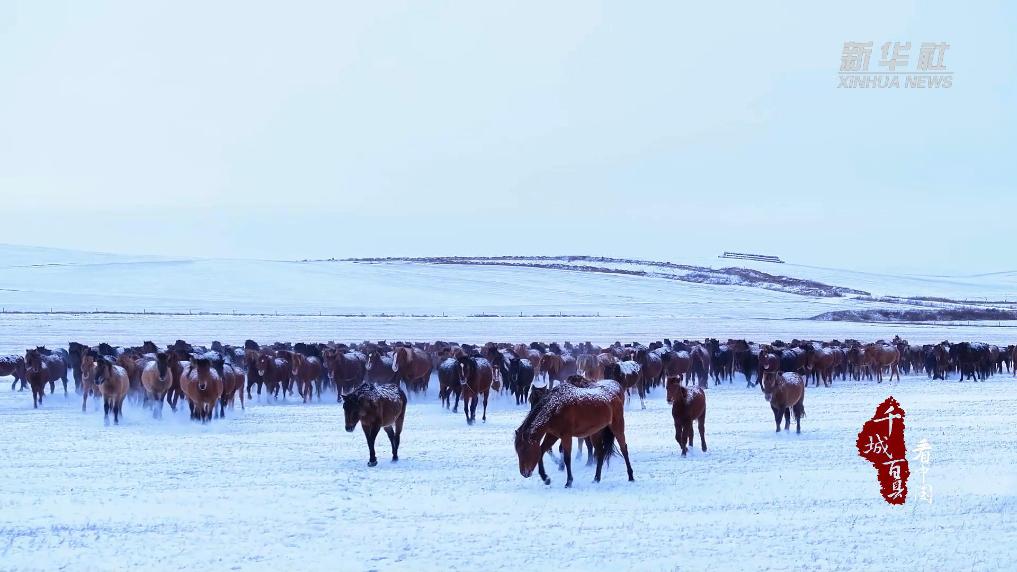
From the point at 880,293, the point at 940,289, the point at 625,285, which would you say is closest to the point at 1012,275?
the point at 940,289

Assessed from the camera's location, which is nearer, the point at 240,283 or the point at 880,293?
the point at 240,283

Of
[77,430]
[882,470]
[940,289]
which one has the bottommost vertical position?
[77,430]

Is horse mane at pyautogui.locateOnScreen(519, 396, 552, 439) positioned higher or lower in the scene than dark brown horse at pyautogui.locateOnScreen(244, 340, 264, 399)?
higher

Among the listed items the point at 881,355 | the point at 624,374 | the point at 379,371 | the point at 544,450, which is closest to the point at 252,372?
the point at 379,371

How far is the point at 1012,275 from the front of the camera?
120 m

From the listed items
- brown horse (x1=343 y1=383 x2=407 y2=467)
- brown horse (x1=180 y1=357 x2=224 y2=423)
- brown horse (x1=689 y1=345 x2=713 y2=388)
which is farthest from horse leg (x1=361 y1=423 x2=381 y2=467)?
brown horse (x1=689 y1=345 x2=713 y2=388)

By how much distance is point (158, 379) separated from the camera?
18.5 meters

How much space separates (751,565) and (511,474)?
14.6ft

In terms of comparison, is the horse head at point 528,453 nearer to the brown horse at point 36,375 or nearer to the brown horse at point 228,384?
the brown horse at point 228,384

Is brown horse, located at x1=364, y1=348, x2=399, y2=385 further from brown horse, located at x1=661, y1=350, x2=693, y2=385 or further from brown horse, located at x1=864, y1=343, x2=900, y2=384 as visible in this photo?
brown horse, located at x1=864, y1=343, x2=900, y2=384

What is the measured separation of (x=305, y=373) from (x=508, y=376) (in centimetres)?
490

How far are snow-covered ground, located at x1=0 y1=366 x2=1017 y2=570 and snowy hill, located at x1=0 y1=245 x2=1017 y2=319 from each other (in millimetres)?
45956

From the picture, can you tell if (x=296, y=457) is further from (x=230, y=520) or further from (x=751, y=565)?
(x=751, y=565)

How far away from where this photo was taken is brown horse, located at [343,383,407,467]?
13.0 metres
